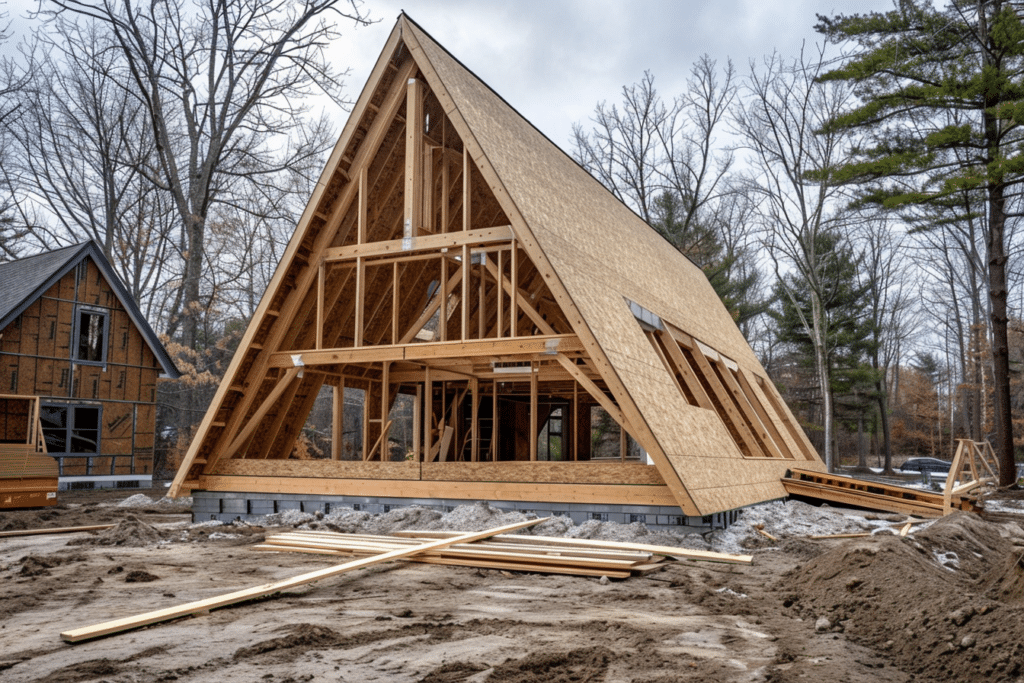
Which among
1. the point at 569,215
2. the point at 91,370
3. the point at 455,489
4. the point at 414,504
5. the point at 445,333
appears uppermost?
the point at 569,215

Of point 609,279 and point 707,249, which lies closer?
point 609,279

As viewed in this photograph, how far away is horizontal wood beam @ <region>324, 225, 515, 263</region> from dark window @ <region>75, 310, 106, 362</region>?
519 inches

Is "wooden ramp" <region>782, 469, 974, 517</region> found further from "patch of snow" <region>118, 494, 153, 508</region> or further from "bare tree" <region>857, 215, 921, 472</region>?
"bare tree" <region>857, 215, 921, 472</region>

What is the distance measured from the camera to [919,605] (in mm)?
5371

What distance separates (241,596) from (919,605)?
5234 mm

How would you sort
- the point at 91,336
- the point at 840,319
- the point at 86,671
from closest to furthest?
the point at 86,671 < the point at 91,336 < the point at 840,319

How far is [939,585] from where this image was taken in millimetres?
5703

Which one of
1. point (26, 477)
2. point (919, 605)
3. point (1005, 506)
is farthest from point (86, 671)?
point (1005, 506)

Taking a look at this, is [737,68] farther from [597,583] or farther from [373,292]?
[597,583]

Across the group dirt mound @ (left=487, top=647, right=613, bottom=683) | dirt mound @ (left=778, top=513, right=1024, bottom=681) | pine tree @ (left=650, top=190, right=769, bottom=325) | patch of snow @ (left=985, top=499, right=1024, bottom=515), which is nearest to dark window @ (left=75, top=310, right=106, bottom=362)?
dirt mound @ (left=778, top=513, right=1024, bottom=681)

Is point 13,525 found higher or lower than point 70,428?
lower

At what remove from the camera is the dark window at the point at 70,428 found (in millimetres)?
20438

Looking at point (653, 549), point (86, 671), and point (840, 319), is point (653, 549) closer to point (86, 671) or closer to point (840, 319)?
point (86, 671)

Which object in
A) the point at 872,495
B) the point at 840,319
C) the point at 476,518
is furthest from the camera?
the point at 840,319
